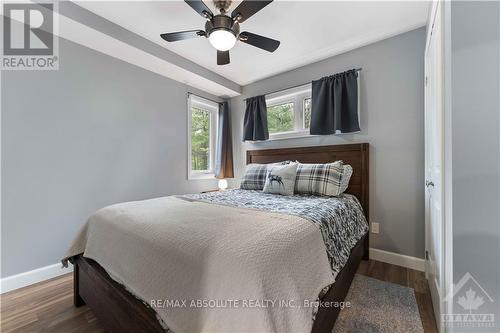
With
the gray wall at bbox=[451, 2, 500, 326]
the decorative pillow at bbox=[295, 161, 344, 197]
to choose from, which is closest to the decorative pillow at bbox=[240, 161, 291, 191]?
the decorative pillow at bbox=[295, 161, 344, 197]

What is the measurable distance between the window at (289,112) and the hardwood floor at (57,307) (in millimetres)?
1949

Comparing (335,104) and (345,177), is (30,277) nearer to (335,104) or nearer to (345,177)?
(345,177)

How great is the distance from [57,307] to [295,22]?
3230 mm

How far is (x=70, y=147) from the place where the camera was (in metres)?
2.11

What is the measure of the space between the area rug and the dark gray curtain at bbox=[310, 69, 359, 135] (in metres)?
1.62

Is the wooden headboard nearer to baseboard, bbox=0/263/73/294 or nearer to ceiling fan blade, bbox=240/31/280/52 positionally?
ceiling fan blade, bbox=240/31/280/52

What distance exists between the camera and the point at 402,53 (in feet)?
7.29

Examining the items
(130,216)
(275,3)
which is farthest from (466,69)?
(130,216)

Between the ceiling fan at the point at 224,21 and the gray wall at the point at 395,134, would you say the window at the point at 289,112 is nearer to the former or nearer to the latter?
the gray wall at the point at 395,134

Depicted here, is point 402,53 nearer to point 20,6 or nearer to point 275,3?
point 275,3

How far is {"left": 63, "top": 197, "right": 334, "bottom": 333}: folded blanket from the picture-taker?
720 mm

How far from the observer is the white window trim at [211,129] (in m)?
3.28

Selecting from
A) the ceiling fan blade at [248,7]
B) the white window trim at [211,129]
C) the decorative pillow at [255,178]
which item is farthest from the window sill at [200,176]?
the ceiling fan blade at [248,7]

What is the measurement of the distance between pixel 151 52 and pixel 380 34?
257cm
